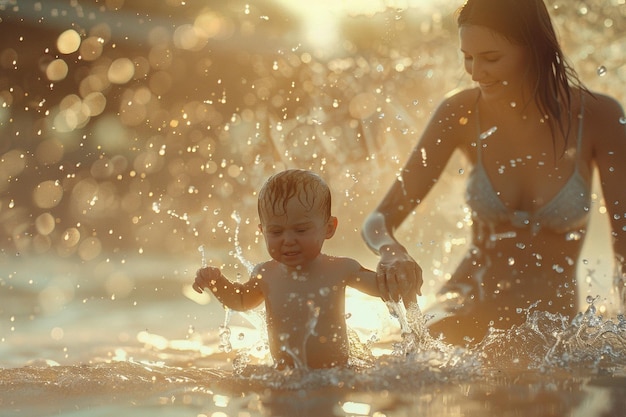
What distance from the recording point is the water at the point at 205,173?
3568mm

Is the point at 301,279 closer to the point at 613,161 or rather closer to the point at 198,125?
the point at 613,161

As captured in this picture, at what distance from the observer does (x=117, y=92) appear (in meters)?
9.53

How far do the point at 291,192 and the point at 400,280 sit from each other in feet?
1.49

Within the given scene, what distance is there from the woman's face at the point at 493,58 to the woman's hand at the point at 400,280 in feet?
3.39

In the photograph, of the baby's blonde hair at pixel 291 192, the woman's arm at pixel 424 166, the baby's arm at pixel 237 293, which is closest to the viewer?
the baby's blonde hair at pixel 291 192

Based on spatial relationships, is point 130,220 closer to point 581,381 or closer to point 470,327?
point 470,327

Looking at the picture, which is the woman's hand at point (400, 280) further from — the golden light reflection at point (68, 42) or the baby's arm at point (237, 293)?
the golden light reflection at point (68, 42)

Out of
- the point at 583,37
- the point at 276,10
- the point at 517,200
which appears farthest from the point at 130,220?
the point at 517,200

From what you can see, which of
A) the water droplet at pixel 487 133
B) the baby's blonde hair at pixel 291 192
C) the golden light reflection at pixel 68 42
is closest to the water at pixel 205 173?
the golden light reflection at pixel 68 42

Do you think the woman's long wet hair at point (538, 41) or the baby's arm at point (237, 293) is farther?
the woman's long wet hair at point (538, 41)

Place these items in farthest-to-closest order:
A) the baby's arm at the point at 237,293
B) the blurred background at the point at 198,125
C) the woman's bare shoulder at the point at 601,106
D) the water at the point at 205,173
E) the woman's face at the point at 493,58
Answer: the blurred background at the point at 198,125, the woman's bare shoulder at the point at 601,106, the woman's face at the point at 493,58, the water at the point at 205,173, the baby's arm at the point at 237,293

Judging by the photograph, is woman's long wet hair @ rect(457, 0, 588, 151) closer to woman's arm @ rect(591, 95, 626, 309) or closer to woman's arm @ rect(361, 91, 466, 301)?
woman's arm @ rect(591, 95, 626, 309)

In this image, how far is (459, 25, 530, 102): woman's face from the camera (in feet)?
12.6

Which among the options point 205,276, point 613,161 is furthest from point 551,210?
point 205,276
